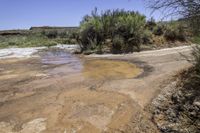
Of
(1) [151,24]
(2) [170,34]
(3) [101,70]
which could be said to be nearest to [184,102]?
(3) [101,70]

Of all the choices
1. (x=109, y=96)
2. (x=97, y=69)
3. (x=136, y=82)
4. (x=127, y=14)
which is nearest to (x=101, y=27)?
(x=127, y=14)

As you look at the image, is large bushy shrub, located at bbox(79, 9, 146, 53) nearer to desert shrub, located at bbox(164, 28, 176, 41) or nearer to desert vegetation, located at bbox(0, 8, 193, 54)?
desert vegetation, located at bbox(0, 8, 193, 54)

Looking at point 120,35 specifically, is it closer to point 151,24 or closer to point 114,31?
point 114,31

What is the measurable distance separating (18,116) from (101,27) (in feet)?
44.7

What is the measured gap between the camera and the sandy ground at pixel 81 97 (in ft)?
20.3

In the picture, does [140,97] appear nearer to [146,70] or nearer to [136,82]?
[136,82]

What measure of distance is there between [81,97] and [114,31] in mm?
12179

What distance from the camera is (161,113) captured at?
6641 millimetres

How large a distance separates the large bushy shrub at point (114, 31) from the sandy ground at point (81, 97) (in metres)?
5.83

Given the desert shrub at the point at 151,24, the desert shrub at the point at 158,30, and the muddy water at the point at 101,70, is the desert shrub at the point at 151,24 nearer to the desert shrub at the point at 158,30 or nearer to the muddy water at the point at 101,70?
the desert shrub at the point at 158,30

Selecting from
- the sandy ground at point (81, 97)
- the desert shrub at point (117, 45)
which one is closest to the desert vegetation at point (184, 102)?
the sandy ground at point (81, 97)

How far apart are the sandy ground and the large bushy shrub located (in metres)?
5.83

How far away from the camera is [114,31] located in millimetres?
19719

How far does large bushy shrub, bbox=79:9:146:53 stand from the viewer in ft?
61.6
